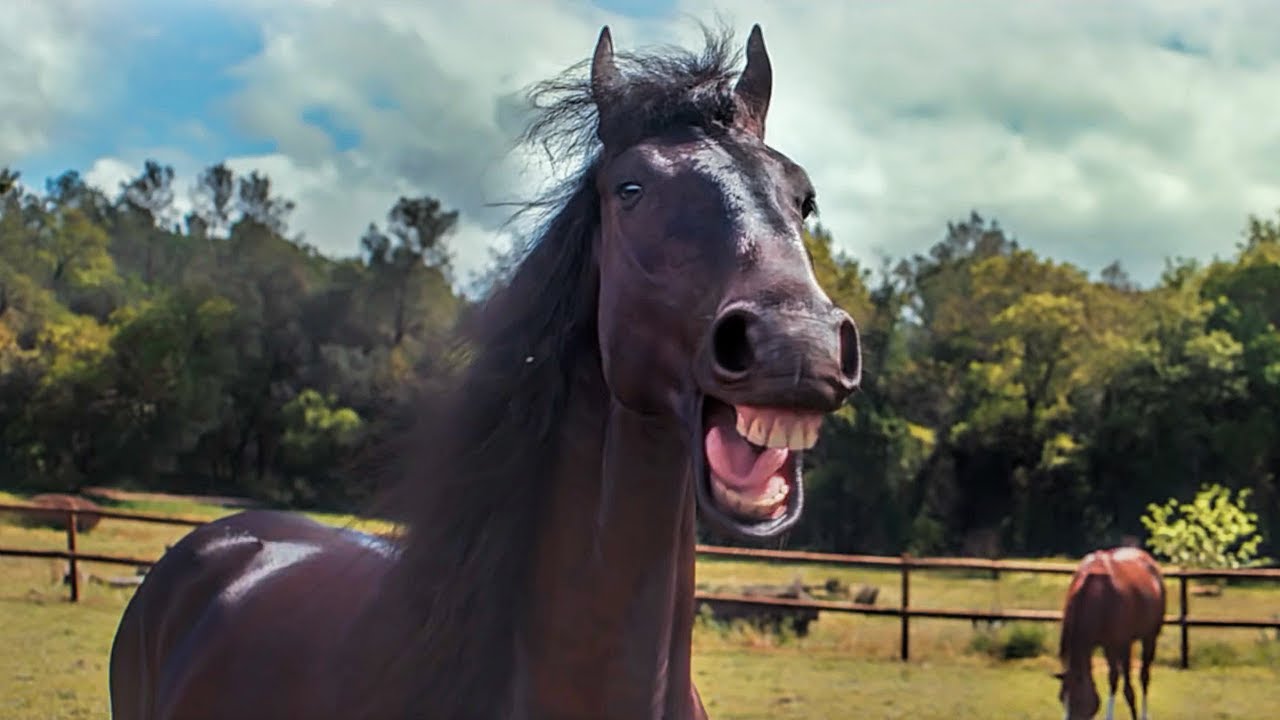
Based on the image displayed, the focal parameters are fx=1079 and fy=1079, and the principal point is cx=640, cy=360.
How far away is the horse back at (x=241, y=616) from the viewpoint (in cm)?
238

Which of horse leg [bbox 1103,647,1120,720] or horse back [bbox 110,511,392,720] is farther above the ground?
horse back [bbox 110,511,392,720]

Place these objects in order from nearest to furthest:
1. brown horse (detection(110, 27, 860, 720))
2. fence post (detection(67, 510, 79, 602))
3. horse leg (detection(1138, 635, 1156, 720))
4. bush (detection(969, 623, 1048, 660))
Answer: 1. brown horse (detection(110, 27, 860, 720))
2. horse leg (detection(1138, 635, 1156, 720))
3. fence post (detection(67, 510, 79, 602))
4. bush (detection(969, 623, 1048, 660))

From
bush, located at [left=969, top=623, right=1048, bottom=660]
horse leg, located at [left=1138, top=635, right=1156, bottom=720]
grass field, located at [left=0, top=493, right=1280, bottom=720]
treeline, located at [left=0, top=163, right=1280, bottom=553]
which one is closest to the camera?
grass field, located at [left=0, top=493, right=1280, bottom=720]

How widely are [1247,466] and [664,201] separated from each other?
111 ft

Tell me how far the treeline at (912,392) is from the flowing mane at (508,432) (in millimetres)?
25827

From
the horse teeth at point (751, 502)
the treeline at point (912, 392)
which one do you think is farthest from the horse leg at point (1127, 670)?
the treeline at point (912, 392)

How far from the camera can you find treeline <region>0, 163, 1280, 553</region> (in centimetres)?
3075

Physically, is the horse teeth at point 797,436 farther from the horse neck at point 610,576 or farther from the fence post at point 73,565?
the fence post at point 73,565

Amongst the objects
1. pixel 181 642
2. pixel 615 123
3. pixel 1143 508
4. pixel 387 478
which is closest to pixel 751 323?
pixel 615 123

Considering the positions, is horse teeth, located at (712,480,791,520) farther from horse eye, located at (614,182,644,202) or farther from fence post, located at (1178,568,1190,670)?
fence post, located at (1178,568,1190,670)

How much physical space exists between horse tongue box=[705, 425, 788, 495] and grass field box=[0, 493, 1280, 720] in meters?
6.72

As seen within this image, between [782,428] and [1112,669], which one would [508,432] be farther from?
[1112,669]

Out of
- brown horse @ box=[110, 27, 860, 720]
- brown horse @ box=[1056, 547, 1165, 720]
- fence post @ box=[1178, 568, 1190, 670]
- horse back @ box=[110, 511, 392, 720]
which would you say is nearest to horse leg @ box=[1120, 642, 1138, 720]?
brown horse @ box=[1056, 547, 1165, 720]

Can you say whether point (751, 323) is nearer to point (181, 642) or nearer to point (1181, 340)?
point (181, 642)
